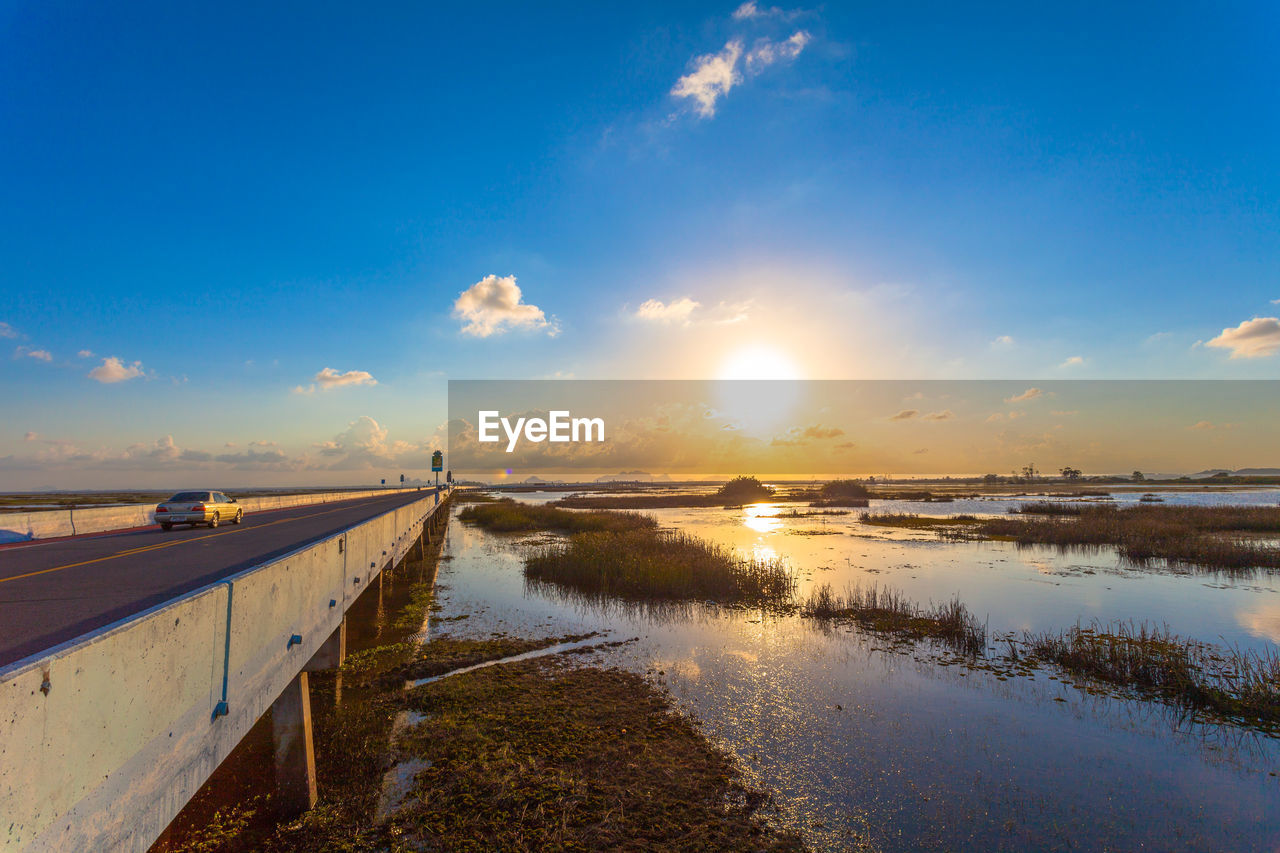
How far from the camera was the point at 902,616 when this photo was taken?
17.5m

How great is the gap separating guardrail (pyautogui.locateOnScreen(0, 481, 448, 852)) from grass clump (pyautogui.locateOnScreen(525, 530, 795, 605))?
16.3 meters

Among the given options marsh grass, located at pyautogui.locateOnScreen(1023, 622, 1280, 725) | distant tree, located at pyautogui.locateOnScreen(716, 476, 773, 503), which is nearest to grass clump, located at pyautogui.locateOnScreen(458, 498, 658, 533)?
marsh grass, located at pyautogui.locateOnScreen(1023, 622, 1280, 725)

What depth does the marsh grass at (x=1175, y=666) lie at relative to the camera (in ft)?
36.2

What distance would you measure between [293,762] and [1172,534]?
44420 mm

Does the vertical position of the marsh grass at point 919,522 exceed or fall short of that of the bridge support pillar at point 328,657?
it falls short

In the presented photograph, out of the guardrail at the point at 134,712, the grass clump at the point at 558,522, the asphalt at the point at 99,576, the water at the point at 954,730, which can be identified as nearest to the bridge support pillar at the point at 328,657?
the asphalt at the point at 99,576

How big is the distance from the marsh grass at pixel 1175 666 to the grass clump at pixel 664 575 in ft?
26.9

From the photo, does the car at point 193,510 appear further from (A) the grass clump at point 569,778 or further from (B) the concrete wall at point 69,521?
(A) the grass clump at point 569,778

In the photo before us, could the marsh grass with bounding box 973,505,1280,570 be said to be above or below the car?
below

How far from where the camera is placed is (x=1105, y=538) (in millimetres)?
35062

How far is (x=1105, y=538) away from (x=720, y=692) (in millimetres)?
34755

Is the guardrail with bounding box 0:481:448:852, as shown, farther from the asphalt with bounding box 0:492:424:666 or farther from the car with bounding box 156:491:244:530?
the car with bounding box 156:491:244:530

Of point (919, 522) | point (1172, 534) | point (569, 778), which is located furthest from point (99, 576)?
point (919, 522)

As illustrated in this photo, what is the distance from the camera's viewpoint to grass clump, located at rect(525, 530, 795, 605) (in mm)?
21188
